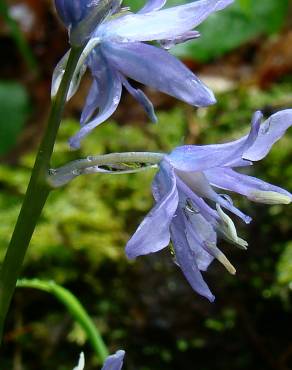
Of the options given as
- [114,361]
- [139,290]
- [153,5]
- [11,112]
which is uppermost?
[153,5]

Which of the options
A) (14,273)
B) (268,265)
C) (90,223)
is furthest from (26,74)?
(14,273)

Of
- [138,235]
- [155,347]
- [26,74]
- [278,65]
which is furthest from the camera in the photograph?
[26,74]

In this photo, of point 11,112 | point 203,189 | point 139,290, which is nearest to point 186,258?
point 203,189

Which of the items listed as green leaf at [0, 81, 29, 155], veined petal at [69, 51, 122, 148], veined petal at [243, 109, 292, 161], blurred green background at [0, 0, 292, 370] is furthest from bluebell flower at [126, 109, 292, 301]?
green leaf at [0, 81, 29, 155]

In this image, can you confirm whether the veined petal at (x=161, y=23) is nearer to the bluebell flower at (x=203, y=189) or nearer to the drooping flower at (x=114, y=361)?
the bluebell flower at (x=203, y=189)

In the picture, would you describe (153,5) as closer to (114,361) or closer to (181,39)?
(181,39)

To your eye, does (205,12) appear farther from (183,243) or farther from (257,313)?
(257,313)

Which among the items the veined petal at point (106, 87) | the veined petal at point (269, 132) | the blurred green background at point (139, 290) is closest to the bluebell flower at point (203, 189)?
the veined petal at point (269, 132)
